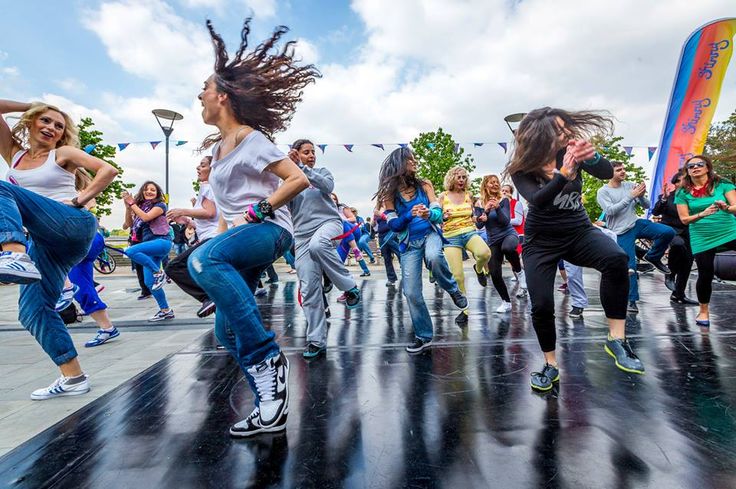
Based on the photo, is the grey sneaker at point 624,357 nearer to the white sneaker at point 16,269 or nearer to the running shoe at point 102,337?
the white sneaker at point 16,269

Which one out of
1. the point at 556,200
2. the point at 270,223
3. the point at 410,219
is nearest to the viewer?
the point at 270,223

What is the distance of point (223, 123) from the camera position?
77.8 inches

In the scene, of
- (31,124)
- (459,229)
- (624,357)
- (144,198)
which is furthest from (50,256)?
(459,229)

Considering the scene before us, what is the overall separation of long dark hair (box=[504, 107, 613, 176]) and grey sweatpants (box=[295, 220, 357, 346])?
1.43 meters

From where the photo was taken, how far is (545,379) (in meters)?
2.14

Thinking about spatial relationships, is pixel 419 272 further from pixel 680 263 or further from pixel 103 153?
pixel 103 153

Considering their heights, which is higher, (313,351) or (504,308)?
(504,308)

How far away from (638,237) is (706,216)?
43.4 inches

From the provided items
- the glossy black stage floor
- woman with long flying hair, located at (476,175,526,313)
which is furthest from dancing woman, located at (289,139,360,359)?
woman with long flying hair, located at (476,175,526,313)

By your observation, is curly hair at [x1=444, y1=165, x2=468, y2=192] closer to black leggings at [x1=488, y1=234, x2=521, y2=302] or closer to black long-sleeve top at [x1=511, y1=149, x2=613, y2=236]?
black leggings at [x1=488, y1=234, x2=521, y2=302]

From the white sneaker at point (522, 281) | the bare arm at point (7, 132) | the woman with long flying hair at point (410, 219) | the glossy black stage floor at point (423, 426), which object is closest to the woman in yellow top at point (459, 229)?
the white sneaker at point (522, 281)

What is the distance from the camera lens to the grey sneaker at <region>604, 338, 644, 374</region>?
2.21m

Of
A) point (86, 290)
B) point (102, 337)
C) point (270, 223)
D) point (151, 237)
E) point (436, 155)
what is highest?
point (436, 155)

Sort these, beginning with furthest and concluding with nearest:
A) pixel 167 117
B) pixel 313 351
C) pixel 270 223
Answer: pixel 167 117 → pixel 313 351 → pixel 270 223
